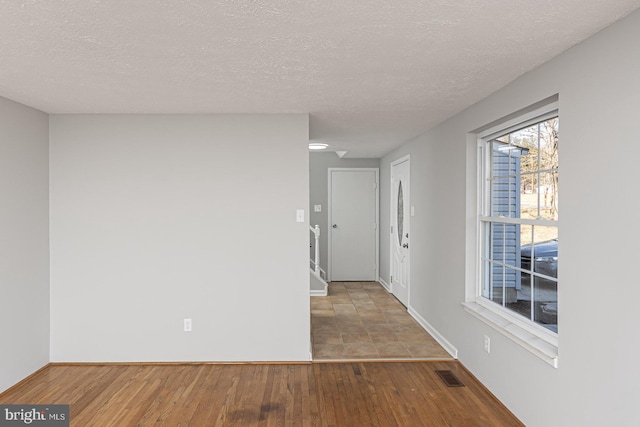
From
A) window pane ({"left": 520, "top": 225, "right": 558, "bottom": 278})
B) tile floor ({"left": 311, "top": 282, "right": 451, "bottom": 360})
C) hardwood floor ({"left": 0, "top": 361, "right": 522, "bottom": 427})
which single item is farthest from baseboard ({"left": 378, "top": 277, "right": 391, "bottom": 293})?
window pane ({"left": 520, "top": 225, "right": 558, "bottom": 278})

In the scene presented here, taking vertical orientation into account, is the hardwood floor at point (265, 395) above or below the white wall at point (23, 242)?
below

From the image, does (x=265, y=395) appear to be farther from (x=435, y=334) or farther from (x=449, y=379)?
(x=435, y=334)

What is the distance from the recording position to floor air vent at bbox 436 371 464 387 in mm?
3551

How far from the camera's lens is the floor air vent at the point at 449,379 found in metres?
3.55

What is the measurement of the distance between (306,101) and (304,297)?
1741 millimetres

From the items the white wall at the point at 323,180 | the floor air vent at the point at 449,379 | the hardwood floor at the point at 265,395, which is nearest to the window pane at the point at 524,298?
the hardwood floor at the point at 265,395

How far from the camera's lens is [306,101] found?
3.63m

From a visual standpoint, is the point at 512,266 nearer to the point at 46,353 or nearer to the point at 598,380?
the point at 598,380

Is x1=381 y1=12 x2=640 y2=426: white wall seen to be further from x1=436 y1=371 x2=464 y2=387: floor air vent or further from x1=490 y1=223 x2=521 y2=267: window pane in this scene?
x1=490 y1=223 x2=521 y2=267: window pane

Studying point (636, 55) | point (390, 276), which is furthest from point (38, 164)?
point (390, 276)

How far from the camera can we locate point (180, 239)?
4082 mm

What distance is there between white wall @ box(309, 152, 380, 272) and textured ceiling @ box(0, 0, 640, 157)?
4.11 m

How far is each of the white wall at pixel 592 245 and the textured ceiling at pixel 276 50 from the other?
0.17 meters

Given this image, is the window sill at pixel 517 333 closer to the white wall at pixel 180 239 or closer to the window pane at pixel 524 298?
the window pane at pixel 524 298
